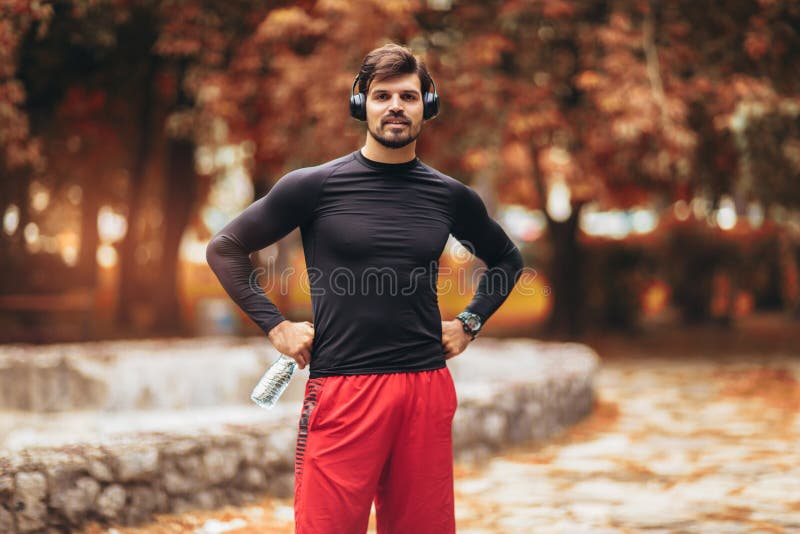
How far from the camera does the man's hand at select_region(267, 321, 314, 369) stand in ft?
11.1

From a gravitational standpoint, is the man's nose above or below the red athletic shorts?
above

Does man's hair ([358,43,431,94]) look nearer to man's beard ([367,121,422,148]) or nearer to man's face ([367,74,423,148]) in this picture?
man's face ([367,74,423,148])

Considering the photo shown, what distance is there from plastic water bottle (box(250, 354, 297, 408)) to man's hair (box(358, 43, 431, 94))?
94 cm

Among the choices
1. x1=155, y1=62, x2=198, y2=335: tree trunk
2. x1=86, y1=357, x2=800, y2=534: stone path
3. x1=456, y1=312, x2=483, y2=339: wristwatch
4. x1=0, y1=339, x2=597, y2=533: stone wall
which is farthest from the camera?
x1=155, y1=62, x2=198, y2=335: tree trunk

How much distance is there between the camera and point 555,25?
1395 cm

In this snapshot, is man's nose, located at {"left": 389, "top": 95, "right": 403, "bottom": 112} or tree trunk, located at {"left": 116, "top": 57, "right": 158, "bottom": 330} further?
tree trunk, located at {"left": 116, "top": 57, "right": 158, "bottom": 330}

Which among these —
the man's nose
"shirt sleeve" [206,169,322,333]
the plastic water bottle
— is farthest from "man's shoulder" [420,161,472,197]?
the plastic water bottle

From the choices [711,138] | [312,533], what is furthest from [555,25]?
[312,533]

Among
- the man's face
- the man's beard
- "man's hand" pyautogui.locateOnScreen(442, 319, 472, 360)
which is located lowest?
"man's hand" pyautogui.locateOnScreen(442, 319, 472, 360)

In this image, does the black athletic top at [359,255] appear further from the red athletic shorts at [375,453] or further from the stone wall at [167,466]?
the stone wall at [167,466]

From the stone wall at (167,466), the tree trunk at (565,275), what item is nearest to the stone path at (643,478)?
the stone wall at (167,466)

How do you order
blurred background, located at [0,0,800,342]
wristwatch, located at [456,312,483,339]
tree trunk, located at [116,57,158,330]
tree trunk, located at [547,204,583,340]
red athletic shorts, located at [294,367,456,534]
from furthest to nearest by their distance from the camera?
tree trunk, located at [116,57,158,330], tree trunk, located at [547,204,583,340], blurred background, located at [0,0,800,342], wristwatch, located at [456,312,483,339], red athletic shorts, located at [294,367,456,534]

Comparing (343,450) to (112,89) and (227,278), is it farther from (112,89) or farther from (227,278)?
(112,89)

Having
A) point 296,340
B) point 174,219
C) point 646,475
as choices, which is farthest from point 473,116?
point 296,340
